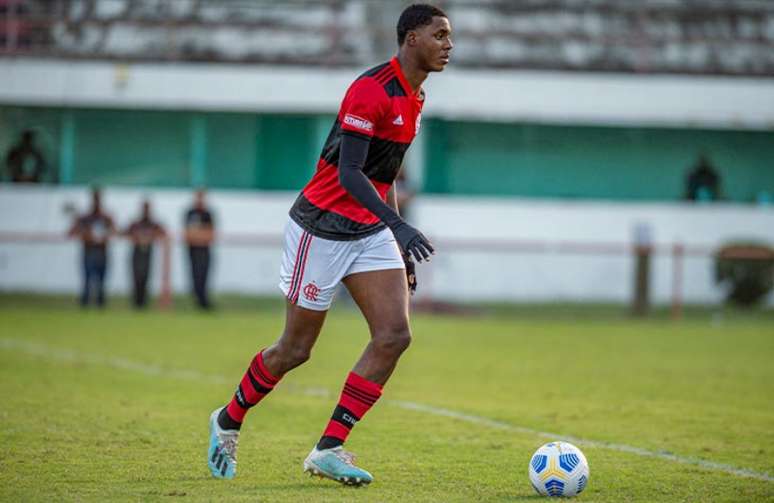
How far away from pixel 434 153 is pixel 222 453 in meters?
23.0

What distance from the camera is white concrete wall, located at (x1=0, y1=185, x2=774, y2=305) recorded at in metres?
27.5

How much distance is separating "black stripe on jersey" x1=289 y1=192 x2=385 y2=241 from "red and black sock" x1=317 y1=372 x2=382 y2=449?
0.77 m

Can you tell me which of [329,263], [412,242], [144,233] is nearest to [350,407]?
[329,263]

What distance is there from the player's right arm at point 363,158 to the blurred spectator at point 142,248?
17.9 metres

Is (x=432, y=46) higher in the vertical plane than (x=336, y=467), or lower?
higher

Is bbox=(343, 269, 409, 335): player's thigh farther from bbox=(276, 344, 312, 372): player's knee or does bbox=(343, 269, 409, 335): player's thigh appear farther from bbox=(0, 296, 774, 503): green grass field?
bbox=(0, 296, 774, 503): green grass field

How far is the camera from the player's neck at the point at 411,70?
25.4 ft

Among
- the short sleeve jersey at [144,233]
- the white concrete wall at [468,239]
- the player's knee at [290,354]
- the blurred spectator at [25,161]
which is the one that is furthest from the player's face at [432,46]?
the blurred spectator at [25,161]

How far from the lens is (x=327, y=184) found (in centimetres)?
782

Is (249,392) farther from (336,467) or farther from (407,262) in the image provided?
(407,262)

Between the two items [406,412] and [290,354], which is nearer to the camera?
[290,354]

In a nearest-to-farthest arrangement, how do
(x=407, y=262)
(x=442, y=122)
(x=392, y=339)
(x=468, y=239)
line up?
(x=392, y=339) < (x=407, y=262) < (x=468, y=239) < (x=442, y=122)

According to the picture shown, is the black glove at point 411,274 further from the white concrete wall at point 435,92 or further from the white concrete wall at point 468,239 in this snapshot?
the white concrete wall at point 435,92

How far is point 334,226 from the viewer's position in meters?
7.77
